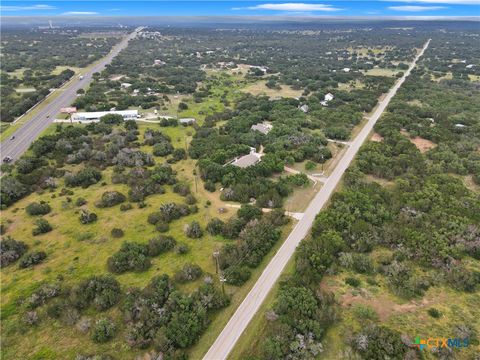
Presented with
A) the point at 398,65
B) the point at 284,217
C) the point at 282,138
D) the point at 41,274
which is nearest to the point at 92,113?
the point at 282,138

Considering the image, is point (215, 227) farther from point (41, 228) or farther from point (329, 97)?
point (329, 97)

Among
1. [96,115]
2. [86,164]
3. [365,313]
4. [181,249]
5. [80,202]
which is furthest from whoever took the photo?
[96,115]

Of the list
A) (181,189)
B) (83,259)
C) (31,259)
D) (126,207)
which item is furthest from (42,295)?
(181,189)

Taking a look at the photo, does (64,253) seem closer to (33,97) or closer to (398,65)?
(33,97)

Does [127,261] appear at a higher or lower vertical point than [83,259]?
higher

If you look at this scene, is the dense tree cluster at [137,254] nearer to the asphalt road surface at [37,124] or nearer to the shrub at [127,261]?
the shrub at [127,261]

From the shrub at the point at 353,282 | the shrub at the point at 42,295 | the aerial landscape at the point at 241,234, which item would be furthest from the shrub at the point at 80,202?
the shrub at the point at 353,282
